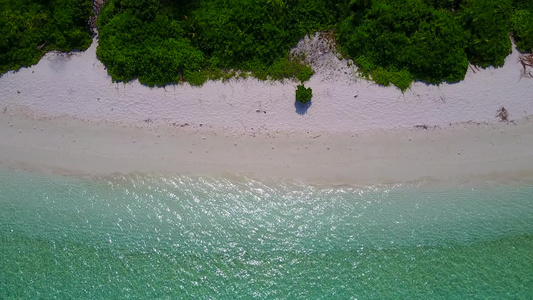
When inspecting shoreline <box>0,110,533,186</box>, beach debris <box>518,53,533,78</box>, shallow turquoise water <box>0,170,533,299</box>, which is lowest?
shallow turquoise water <box>0,170,533,299</box>

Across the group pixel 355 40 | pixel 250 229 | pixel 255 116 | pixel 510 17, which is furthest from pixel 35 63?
pixel 510 17

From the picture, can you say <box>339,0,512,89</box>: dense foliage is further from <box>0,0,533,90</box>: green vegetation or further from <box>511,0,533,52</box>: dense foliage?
<box>511,0,533,52</box>: dense foliage

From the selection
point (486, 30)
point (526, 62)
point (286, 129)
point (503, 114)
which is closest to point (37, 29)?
point (286, 129)

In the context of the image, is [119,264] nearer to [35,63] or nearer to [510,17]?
[35,63]

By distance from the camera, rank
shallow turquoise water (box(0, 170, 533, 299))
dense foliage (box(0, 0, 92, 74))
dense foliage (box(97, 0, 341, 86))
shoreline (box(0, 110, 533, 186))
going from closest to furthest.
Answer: shallow turquoise water (box(0, 170, 533, 299)) → shoreline (box(0, 110, 533, 186)) → dense foliage (box(97, 0, 341, 86)) → dense foliage (box(0, 0, 92, 74))

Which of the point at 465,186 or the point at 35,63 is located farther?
the point at 35,63

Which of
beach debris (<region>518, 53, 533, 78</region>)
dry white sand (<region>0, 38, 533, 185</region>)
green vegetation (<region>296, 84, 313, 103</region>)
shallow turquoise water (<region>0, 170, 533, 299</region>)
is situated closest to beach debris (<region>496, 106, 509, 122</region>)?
dry white sand (<region>0, 38, 533, 185</region>)

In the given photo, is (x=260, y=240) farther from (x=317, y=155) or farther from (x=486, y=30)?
(x=486, y=30)
